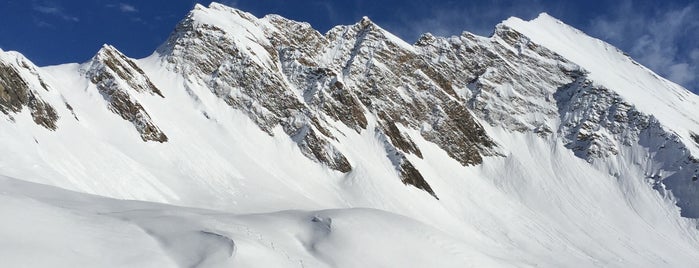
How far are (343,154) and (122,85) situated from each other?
24.2 m

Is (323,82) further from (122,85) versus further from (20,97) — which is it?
(20,97)

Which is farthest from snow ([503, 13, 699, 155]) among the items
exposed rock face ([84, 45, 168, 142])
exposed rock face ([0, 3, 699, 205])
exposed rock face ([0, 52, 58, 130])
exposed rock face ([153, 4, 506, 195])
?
exposed rock face ([0, 52, 58, 130])

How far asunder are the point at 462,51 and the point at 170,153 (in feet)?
234

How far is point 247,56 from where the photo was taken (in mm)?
78438

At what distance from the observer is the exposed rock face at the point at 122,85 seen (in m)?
53.0

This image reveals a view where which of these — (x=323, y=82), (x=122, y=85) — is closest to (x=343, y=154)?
(x=323, y=82)

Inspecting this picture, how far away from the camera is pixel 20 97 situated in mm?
42375

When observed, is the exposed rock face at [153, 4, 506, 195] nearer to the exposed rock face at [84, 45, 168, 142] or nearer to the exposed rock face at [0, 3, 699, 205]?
the exposed rock face at [0, 3, 699, 205]

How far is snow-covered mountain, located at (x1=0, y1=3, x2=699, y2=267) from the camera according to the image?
40.3 feet

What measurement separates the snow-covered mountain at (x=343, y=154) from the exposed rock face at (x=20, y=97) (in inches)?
7.2

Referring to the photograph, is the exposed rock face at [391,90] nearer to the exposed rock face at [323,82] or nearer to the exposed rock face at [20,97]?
the exposed rock face at [323,82]

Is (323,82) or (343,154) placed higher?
(323,82)

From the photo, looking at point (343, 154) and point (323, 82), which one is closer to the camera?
point (343, 154)

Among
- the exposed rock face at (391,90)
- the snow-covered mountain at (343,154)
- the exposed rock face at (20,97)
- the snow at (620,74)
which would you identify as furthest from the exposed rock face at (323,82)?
the exposed rock face at (20,97)
